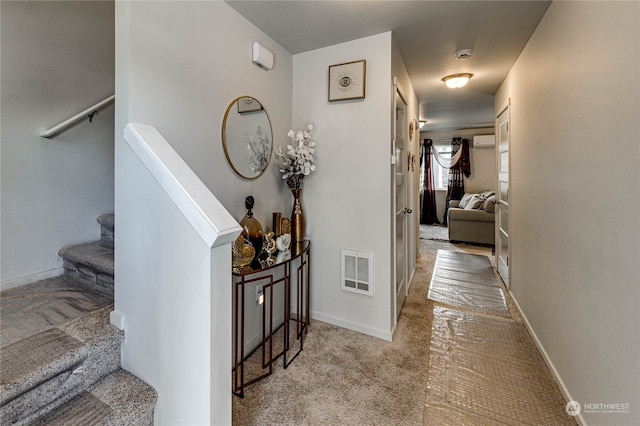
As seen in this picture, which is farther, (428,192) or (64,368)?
(428,192)

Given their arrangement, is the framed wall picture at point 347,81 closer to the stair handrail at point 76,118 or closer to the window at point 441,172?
the stair handrail at point 76,118

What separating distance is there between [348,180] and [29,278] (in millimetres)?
2302

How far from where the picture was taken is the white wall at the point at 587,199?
1.10 metres

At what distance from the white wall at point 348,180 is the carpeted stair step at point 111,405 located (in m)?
1.53

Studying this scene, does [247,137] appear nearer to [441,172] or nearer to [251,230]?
[251,230]

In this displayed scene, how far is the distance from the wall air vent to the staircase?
1.53m

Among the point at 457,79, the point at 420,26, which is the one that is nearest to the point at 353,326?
the point at 420,26

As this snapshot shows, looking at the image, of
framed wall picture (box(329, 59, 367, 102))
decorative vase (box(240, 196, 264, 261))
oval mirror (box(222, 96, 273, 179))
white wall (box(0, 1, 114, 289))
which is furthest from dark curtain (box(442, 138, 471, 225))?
white wall (box(0, 1, 114, 289))

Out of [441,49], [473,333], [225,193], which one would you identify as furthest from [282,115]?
[473,333]

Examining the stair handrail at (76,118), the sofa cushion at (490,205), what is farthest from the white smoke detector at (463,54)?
the sofa cushion at (490,205)

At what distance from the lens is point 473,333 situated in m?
2.29

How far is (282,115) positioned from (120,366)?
199cm

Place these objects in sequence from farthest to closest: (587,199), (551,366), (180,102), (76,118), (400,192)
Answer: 1. (400,192)
2. (76,118)
3. (551,366)
4. (180,102)
5. (587,199)

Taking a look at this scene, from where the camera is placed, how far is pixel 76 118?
1.91m
